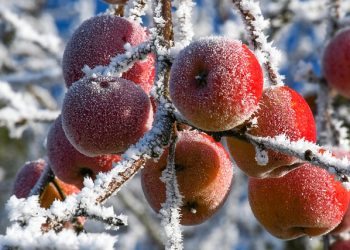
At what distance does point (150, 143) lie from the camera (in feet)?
2.89

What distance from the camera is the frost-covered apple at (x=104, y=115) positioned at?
0.99m

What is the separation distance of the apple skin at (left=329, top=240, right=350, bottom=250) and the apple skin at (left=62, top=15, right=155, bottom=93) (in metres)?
0.74

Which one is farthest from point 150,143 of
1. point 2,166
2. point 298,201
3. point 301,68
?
point 2,166

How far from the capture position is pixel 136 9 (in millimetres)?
1201

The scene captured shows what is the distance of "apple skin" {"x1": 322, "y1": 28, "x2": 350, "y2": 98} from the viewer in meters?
2.02

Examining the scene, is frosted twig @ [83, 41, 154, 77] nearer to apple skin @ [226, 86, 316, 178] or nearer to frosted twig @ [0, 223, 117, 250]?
apple skin @ [226, 86, 316, 178]

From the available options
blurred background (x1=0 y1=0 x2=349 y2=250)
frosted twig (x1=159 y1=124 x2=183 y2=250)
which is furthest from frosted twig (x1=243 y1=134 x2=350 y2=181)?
blurred background (x1=0 y1=0 x2=349 y2=250)

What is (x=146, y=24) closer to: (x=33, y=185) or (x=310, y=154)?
(x=33, y=185)

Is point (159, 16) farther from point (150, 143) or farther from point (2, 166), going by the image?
point (2, 166)

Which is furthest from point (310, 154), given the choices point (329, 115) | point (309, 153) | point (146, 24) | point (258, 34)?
point (146, 24)

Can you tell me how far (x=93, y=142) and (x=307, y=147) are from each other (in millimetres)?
349

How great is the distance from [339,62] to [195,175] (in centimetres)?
110

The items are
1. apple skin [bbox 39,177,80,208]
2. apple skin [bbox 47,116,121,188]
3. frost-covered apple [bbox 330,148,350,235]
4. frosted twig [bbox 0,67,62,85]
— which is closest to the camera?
apple skin [bbox 47,116,121,188]

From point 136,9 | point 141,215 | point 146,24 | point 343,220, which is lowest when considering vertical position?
point 141,215
